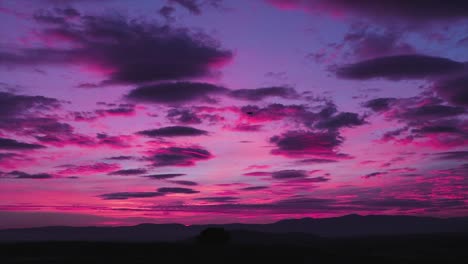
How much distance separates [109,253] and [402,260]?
28.6 meters

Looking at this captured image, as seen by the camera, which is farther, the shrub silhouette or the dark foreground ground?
the shrub silhouette

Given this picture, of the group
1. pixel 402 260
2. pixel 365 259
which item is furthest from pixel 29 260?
pixel 402 260

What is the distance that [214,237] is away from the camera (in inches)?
2456

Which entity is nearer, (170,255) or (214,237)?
(170,255)

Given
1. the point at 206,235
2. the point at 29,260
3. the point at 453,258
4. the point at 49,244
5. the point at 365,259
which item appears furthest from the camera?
the point at 206,235

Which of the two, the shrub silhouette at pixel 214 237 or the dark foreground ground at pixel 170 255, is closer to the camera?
the dark foreground ground at pixel 170 255

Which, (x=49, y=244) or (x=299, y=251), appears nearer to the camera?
(x=299, y=251)

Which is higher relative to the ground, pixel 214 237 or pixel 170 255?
pixel 214 237

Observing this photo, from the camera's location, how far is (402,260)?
45.2 m

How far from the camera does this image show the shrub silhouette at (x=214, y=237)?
61.8m

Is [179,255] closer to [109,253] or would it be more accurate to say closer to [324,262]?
[109,253]

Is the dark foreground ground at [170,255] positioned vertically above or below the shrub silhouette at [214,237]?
below

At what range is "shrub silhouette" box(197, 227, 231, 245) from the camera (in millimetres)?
61750

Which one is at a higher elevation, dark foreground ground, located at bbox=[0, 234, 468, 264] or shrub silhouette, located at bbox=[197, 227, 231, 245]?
shrub silhouette, located at bbox=[197, 227, 231, 245]
